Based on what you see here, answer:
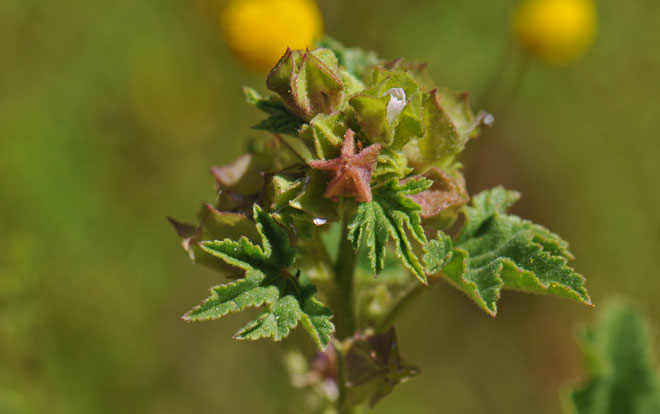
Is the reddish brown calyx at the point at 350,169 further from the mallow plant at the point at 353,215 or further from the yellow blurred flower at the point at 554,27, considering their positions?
the yellow blurred flower at the point at 554,27

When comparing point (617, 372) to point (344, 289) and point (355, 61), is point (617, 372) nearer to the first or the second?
point (344, 289)

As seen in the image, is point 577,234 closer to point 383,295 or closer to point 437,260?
point 383,295

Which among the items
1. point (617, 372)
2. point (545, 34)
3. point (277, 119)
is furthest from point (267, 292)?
point (545, 34)

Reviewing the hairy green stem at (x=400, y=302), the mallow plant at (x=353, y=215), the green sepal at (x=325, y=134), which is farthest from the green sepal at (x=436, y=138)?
the hairy green stem at (x=400, y=302)

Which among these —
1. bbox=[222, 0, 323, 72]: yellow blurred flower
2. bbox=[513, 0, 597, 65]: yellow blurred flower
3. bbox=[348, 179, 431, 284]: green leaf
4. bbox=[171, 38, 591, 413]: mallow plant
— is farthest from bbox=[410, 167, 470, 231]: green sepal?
bbox=[513, 0, 597, 65]: yellow blurred flower

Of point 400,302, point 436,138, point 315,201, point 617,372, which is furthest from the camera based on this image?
point 617,372
